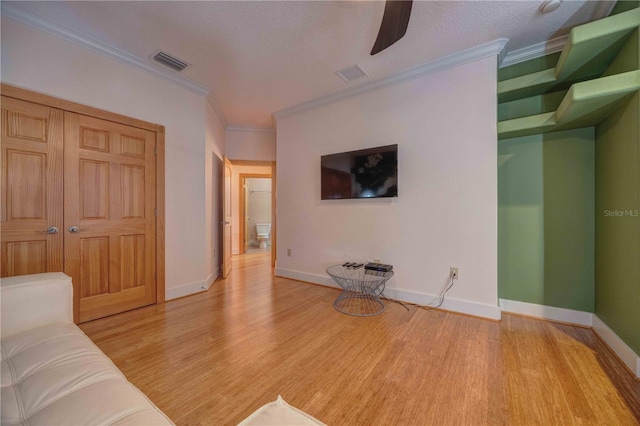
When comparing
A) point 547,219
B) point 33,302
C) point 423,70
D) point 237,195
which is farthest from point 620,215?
point 237,195

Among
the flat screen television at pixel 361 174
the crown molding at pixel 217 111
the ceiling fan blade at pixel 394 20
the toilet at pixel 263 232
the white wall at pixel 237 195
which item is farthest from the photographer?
the toilet at pixel 263 232

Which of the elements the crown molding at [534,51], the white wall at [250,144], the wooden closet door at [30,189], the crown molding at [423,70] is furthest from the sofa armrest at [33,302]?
the crown molding at [534,51]

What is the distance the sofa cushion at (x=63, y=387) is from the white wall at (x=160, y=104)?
1.92 meters

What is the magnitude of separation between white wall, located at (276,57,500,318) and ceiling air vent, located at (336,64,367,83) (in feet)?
0.98

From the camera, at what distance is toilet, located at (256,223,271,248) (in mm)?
7195

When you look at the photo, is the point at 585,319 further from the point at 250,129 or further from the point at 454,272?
the point at 250,129

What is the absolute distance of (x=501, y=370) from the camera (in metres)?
1.64

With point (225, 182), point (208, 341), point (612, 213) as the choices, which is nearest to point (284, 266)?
point (225, 182)

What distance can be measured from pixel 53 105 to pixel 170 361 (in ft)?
7.78

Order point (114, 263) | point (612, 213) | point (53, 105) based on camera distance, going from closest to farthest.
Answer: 1. point (612, 213)
2. point (53, 105)
3. point (114, 263)

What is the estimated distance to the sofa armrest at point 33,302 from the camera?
123cm

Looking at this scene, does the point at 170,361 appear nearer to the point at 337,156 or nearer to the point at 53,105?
the point at 53,105

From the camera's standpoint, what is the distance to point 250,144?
4.61 metres

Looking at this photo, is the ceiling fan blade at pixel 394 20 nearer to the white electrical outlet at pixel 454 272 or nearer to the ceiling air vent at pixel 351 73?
the ceiling air vent at pixel 351 73
